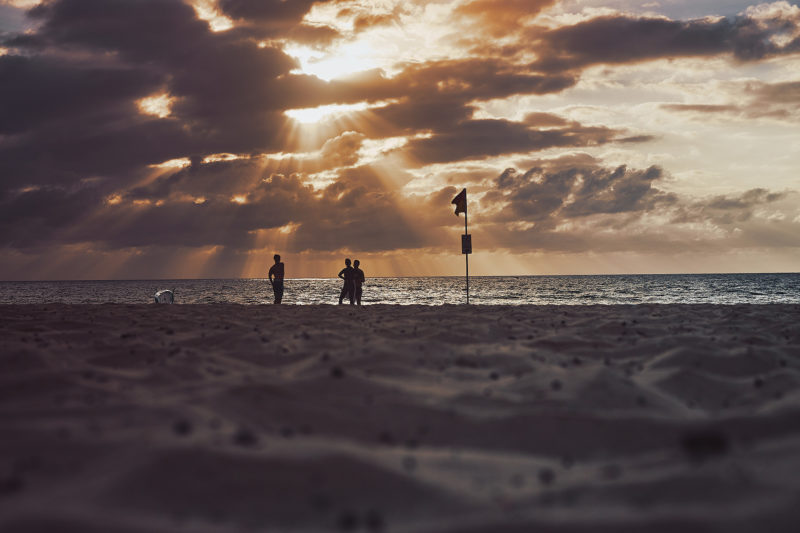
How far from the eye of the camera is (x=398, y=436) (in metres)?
3.58

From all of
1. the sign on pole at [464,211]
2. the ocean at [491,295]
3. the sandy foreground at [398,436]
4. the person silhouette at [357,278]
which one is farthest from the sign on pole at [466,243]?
the ocean at [491,295]

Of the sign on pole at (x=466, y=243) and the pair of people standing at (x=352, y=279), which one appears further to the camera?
the pair of people standing at (x=352, y=279)

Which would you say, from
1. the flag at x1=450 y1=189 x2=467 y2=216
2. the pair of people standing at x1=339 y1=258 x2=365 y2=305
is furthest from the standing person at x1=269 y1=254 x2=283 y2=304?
the flag at x1=450 y1=189 x2=467 y2=216

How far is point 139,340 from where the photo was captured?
22.7 feet

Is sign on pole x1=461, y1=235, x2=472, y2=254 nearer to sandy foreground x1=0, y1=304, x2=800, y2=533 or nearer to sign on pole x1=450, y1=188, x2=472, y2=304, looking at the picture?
sign on pole x1=450, y1=188, x2=472, y2=304

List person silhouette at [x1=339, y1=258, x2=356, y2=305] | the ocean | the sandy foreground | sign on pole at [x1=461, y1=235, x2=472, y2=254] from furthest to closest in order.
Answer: the ocean
person silhouette at [x1=339, y1=258, x2=356, y2=305]
sign on pole at [x1=461, y1=235, x2=472, y2=254]
the sandy foreground

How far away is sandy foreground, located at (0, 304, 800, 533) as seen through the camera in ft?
8.39

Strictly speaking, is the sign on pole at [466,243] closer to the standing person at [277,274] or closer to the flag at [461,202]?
the flag at [461,202]

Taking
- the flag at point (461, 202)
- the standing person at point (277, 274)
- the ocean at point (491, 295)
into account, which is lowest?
the ocean at point (491, 295)

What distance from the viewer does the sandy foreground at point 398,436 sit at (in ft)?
8.39

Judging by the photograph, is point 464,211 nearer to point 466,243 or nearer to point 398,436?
point 466,243

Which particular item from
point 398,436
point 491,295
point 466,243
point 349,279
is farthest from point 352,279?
point 491,295

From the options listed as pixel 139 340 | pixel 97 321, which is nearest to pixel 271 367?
pixel 139 340

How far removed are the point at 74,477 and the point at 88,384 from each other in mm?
2116
